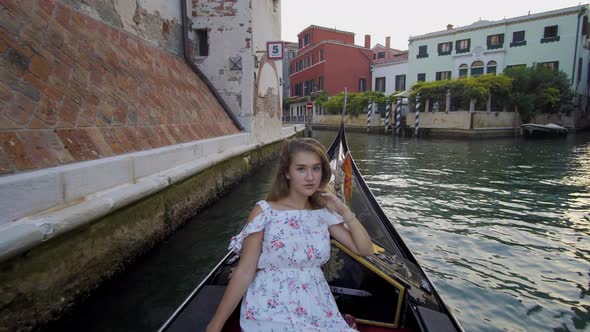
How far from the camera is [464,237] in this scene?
3.17 m

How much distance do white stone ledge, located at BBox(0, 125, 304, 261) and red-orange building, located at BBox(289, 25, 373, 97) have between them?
2092 centimetres

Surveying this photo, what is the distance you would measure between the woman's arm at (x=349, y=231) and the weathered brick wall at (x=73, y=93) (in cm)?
157

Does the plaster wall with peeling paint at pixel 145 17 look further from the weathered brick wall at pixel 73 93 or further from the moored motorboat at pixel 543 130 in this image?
the moored motorboat at pixel 543 130

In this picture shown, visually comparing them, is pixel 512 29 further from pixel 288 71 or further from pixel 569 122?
pixel 288 71

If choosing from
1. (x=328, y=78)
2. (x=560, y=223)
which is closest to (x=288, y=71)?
(x=328, y=78)

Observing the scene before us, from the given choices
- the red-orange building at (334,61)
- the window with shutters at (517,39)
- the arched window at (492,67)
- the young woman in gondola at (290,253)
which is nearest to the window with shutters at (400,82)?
the red-orange building at (334,61)

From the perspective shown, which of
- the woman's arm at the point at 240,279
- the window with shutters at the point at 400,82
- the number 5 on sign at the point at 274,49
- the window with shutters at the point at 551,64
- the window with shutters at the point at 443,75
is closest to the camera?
the woman's arm at the point at 240,279

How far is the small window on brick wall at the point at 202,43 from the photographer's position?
6.27 metres

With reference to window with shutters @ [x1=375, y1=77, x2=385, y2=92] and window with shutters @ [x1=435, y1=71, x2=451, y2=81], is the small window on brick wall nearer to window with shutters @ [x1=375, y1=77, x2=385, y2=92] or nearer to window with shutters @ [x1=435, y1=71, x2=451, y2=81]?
window with shutters @ [x1=435, y1=71, x2=451, y2=81]

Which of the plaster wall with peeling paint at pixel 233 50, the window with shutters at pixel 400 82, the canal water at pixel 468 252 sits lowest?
the canal water at pixel 468 252

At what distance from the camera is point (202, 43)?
632cm

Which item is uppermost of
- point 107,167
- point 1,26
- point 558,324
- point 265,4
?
point 265,4

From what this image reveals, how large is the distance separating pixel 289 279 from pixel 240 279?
0.49 ft

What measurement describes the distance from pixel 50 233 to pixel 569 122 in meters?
20.9
